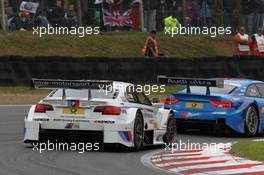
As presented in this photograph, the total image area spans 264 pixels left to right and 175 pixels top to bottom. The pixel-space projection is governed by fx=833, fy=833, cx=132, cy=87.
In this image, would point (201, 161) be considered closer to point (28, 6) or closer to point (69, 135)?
point (69, 135)

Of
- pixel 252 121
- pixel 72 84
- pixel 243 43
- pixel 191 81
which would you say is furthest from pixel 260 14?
pixel 72 84

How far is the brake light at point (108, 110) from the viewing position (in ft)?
42.9

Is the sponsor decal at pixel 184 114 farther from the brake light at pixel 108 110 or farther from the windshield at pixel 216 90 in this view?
the brake light at pixel 108 110

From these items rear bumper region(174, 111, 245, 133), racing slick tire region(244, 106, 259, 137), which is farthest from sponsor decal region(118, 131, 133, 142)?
racing slick tire region(244, 106, 259, 137)

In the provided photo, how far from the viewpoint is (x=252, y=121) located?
17.0 metres

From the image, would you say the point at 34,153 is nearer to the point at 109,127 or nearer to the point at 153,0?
the point at 109,127

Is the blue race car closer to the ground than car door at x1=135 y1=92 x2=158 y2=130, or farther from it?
closer to the ground

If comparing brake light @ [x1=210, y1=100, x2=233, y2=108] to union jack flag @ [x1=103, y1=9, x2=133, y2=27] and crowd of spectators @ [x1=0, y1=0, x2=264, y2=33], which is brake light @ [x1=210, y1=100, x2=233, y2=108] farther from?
union jack flag @ [x1=103, y1=9, x2=133, y2=27]

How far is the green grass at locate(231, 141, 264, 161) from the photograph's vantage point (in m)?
12.5

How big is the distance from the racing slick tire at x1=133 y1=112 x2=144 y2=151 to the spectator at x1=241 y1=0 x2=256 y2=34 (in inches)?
812

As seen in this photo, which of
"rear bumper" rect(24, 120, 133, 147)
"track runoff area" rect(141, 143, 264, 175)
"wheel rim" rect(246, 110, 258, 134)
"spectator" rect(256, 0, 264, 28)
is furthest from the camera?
"spectator" rect(256, 0, 264, 28)

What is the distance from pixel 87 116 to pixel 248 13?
2166 cm

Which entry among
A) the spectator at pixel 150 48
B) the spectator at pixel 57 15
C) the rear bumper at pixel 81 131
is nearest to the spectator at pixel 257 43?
the spectator at pixel 150 48

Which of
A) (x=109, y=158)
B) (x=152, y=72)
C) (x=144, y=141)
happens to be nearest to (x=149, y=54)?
(x=152, y=72)
